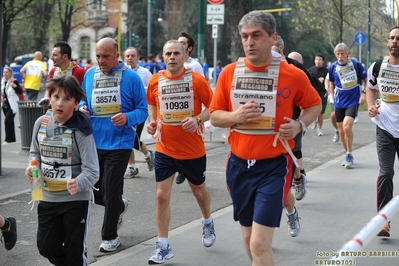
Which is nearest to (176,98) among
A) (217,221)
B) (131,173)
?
(217,221)

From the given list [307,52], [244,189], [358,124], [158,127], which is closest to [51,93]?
[244,189]

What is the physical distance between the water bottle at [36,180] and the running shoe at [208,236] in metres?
2.14

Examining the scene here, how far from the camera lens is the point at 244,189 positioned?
520 centimetres

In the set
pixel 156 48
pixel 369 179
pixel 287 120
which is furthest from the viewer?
pixel 156 48

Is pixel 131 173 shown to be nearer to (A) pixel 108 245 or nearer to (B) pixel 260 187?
(A) pixel 108 245

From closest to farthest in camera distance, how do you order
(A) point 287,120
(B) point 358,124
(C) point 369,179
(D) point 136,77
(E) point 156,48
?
(A) point 287,120 < (D) point 136,77 < (C) point 369,179 < (B) point 358,124 < (E) point 156,48

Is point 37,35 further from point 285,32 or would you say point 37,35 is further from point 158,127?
point 158,127

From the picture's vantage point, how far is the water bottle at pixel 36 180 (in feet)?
17.4

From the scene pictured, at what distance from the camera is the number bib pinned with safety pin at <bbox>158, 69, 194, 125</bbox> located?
7031 millimetres

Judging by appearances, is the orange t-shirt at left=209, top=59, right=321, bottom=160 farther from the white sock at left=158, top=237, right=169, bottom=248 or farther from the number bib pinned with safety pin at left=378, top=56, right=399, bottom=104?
the number bib pinned with safety pin at left=378, top=56, right=399, bottom=104

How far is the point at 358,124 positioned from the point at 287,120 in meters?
17.4

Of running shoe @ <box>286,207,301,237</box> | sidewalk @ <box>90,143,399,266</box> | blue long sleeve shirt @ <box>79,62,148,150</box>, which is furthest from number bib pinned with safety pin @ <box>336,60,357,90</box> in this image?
blue long sleeve shirt @ <box>79,62,148,150</box>

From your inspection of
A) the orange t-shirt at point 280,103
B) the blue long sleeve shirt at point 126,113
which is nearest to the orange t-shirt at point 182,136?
the blue long sleeve shirt at point 126,113

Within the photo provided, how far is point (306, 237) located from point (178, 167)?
1.63 metres
